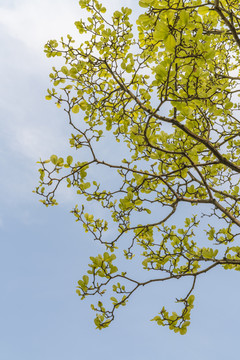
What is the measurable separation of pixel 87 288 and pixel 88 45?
3.52 metres

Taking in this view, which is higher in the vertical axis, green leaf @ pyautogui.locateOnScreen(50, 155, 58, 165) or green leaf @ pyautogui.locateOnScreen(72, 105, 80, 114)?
green leaf @ pyautogui.locateOnScreen(72, 105, 80, 114)

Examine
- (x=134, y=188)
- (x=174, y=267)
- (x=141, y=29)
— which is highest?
(x=141, y=29)

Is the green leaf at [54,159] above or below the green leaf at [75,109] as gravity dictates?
below

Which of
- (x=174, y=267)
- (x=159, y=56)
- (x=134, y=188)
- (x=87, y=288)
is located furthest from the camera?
(x=159, y=56)

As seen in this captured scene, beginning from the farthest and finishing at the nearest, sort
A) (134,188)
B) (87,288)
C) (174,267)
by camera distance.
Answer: (174,267) → (134,188) → (87,288)

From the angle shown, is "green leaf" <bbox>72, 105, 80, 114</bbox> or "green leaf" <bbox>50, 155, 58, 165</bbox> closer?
"green leaf" <bbox>50, 155, 58, 165</bbox>

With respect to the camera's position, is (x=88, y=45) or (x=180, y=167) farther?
(x=88, y=45)

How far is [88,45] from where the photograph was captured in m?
4.64

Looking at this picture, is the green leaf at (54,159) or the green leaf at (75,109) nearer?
the green leaf at (54,159)

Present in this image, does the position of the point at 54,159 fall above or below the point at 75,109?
below

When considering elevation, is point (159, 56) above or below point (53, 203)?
above

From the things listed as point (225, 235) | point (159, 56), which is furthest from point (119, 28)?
point (225, 235)

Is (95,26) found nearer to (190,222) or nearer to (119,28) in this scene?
(119,28)

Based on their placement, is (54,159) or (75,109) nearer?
(54,159)
